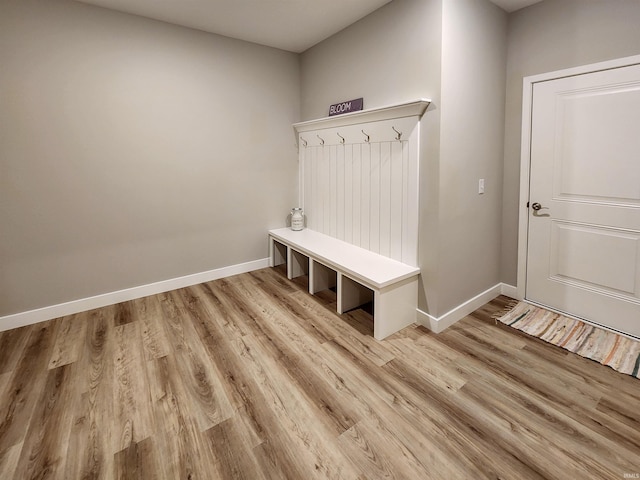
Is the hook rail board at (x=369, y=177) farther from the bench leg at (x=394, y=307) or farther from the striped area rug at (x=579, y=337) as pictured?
the striped area rug at (x=579, y=337)

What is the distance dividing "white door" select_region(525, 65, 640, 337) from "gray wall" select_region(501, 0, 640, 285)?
134mm

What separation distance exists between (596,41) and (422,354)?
255cm

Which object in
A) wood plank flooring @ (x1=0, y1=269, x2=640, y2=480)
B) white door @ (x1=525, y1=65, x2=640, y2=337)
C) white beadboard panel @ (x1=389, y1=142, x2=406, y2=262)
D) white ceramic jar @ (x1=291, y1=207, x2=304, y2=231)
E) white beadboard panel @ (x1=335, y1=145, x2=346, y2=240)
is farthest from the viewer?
white ceramic jar @ (x1=291, y1=207, x2=304, y2=231)

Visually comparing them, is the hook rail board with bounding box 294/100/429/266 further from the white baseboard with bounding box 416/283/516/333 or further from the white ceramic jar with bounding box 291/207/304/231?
the white baseboard with bounding box 416/283/516/333

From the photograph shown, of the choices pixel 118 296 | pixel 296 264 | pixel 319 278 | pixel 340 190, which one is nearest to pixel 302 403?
pixel 319 278

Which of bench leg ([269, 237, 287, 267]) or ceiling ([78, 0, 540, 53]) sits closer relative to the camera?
ceiling ([78, 0, 540, 53])

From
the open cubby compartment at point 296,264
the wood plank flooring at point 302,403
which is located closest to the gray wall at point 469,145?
the wood plank flooring at point 302,403

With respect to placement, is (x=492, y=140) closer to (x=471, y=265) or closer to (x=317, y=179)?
(x=471, y=265)

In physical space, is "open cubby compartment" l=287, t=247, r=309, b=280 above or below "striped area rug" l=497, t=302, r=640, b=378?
above

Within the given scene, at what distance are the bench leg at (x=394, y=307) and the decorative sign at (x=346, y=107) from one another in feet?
5.51

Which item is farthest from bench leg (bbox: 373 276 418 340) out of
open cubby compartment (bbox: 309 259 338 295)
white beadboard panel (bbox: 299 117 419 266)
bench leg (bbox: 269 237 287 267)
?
bench leg (bbox: 269 237 287 267)

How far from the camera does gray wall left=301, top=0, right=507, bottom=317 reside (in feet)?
7.94

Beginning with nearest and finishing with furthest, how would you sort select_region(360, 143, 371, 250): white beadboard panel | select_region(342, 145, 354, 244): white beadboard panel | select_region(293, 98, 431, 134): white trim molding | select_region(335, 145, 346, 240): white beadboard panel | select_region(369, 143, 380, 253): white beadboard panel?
select_region(293, 98, 431, 134): white trim molding < select_region(369, 143, 380, 253): white beadboard panel < select_region(360, 143, 371, 250): white beadboard panel < select_region(342, 145, 354, 244): white beadboard panel < select_region(335, 145, 346, 240): white beadboard panel

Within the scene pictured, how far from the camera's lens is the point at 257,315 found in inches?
115
